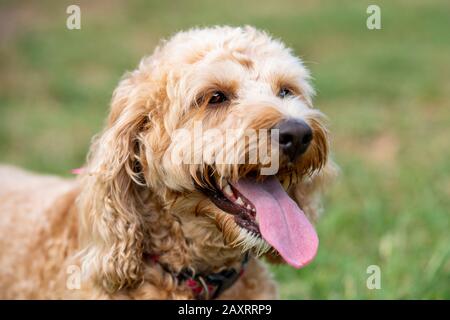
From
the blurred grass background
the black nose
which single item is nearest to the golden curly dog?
the black nose

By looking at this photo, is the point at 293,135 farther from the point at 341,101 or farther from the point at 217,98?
the point at 341,101

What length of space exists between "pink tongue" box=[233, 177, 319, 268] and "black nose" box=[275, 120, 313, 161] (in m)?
0.24

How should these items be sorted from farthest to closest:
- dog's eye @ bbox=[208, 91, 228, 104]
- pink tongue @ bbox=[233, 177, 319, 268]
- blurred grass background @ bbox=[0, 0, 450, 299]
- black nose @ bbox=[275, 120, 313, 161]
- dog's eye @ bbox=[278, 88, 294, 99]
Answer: blurred grass background @ bbox=[0, 0, 450, 299] < dog's eye @ bbox=[278, 88, 294, 99] < dog's eye @ bbox=[208, 91, 228, 104] < pink tongue @ bbox=[233, 177, 319, 268] < black nose @ bbox=[275, 120, 313, 161]

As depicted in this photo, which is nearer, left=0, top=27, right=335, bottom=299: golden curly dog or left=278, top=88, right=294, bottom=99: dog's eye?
left=0, top=27, right=335, bottom=299: golden curly dog

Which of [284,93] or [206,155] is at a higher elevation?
[284,93]

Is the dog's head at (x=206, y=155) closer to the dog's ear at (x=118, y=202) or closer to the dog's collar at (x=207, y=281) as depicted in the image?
the dog's ear at (x=118, y=202)

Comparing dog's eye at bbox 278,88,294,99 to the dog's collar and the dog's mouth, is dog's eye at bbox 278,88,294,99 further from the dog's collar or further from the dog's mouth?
the dog's collar

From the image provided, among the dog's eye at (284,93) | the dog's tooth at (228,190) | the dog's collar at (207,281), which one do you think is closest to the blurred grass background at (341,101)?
the dog's eye at (284,93)

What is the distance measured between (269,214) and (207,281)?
0.51 m

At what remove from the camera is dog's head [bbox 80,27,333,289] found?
9.65ft

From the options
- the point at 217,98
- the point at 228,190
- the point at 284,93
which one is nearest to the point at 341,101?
the point at 284,93

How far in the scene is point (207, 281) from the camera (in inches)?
129

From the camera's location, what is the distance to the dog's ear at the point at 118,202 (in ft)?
10.4
